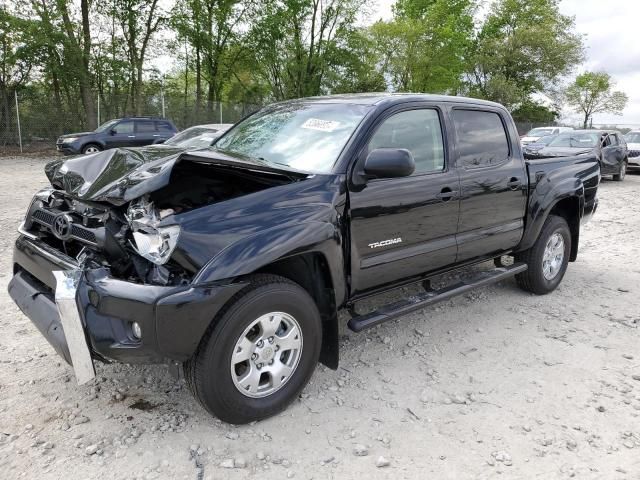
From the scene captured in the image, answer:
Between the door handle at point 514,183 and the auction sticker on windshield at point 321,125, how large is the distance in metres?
1.79

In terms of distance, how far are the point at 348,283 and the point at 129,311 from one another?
4.57 ft

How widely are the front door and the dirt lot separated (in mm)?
704

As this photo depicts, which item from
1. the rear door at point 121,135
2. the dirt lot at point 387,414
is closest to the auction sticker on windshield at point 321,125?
the dirt lot at point 387,414

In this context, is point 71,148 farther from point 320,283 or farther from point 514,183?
point 320,283

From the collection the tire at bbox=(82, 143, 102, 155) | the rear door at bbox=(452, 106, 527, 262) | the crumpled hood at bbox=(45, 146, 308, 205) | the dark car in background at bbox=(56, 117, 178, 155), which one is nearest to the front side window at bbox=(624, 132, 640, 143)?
the dark car in background at bbox=(56, 117, 178, 155)

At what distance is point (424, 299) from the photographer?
3783mm

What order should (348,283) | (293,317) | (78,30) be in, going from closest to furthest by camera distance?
(293,317) < (348,283) < (78,30)

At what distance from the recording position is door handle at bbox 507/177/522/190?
177 inches

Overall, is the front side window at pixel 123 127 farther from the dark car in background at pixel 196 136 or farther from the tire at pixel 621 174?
the tire at pixel 621 174

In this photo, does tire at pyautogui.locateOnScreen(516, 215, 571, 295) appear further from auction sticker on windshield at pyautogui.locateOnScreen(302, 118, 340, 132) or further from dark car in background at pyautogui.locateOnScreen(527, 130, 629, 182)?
dark car in background at pyautogui.locateOnScreen(527, 130, 629, 182)

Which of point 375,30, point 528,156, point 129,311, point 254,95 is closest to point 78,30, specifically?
point 254,95

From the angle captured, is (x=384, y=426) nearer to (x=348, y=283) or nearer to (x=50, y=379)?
(x=348, y=283)

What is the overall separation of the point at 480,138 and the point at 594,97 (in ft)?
211

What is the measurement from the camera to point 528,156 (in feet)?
18.0
